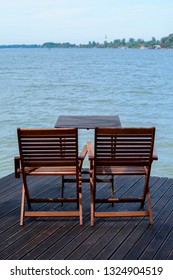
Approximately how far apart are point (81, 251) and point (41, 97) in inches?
896

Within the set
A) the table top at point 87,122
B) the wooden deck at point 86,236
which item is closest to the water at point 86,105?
the table top at point 87,122

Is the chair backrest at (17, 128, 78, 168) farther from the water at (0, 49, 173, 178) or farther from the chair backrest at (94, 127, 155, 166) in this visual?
the water at (0, 49, 173, 178)

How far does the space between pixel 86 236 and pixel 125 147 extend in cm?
84

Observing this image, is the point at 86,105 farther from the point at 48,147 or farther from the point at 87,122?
the point at 48,147

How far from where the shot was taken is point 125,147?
144 inches

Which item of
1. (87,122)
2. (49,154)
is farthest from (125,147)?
(87,122)

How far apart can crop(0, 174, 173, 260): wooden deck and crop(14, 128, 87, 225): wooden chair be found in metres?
0.14

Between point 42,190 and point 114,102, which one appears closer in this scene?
point 42,190

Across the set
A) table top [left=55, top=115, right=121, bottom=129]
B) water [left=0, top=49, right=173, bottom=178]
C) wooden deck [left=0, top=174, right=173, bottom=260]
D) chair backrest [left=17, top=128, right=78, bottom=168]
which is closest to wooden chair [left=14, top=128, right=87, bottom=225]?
chair backrest [left=17, top=128, right=78, bottom=168]

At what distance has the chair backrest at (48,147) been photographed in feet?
11.5

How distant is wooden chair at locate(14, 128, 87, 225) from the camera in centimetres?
352

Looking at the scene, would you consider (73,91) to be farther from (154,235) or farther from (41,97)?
(154,235)

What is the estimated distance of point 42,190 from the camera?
15.5 ft
